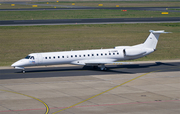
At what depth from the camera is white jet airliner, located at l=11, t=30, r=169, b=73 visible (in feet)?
135

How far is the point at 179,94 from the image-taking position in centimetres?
3066

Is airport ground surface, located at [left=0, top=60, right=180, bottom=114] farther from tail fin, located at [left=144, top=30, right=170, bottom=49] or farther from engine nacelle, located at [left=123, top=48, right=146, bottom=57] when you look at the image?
tail fin, located at [left=144, top=30, right=170, bottom=49]

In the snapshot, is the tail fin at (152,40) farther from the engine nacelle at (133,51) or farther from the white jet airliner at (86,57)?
the engine nacelle at (133,51)

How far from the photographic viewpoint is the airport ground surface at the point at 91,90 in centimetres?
2641

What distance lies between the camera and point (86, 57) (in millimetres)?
42375

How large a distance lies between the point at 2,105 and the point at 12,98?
2282mm

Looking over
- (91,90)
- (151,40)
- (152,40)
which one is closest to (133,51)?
(151,40)

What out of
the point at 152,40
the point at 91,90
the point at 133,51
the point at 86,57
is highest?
the point at 152,40

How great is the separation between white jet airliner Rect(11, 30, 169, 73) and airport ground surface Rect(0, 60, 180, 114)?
4.61 feet

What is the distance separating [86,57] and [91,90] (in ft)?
35.1

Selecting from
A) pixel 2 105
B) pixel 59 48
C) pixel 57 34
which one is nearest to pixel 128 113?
pixel 2 105

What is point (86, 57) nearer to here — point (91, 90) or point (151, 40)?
point (151, 40)

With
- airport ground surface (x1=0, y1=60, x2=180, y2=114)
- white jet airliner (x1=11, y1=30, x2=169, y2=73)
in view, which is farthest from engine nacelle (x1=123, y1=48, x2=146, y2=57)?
airport ground surface (x1=0, y1=60, x2=180, y2=114)

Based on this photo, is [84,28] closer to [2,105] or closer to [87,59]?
[87,59]
